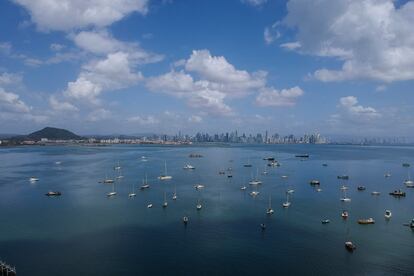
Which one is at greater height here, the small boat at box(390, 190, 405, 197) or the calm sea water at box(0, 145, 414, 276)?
the small boat at box(390, 190, 405, 197)

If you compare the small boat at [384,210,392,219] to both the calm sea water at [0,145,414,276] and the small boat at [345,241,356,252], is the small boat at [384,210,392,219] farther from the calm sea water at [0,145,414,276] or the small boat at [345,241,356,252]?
the small boat at [345,241,356,252]

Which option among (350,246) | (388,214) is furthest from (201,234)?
(388,214)

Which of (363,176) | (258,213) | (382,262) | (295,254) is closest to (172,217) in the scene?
(258,213)

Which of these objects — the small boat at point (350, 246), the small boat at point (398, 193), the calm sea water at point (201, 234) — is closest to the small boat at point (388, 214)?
the calm sea water at point (201, 234)

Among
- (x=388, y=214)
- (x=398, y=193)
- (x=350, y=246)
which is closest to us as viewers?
(x=350, y=246)

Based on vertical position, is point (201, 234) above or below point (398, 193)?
below

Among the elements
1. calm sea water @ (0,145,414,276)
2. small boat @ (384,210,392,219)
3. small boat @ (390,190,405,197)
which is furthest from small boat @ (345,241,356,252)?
small boat @ (390,190,405,197)

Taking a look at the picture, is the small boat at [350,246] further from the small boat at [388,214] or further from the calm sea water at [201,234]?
the small boat at [388,214]

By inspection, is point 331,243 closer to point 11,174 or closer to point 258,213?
point 258,213

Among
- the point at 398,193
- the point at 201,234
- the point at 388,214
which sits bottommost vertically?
the point at 201,234

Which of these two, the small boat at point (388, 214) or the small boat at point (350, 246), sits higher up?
the small boat at point (388, 214)

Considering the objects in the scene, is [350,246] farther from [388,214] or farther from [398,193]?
[398,193]
